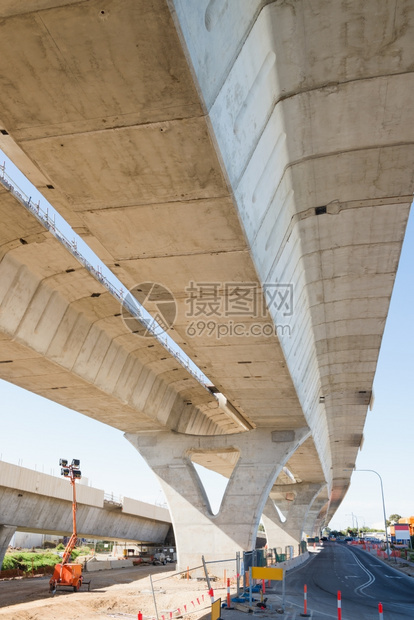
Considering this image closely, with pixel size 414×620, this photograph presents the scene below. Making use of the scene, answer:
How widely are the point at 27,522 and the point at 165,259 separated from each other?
3380 centimetres

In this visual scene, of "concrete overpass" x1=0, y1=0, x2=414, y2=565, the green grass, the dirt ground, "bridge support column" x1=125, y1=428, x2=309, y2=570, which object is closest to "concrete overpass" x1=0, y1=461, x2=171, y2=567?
the green grass

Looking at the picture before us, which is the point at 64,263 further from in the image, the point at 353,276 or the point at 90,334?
the point at 353,276

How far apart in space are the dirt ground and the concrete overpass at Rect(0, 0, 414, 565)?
7.94 metres

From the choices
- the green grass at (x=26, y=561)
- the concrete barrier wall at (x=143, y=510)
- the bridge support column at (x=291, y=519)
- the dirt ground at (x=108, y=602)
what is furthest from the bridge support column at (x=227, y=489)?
the bridge support column at (x=291, y=519)

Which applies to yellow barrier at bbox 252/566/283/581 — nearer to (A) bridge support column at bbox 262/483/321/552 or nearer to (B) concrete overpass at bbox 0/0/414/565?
(B) concrete overpass at bbox 0/0/414/565

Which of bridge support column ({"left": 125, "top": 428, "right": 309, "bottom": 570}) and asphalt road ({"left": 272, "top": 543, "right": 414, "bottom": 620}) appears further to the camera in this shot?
bridge support column ({"left": 125, "top": 428, "right": 309, "bottom": 570})

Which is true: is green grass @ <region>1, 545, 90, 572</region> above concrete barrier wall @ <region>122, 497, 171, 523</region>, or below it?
below

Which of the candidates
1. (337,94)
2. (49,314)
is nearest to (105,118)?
(337,94)

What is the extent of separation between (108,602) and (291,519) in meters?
46.2

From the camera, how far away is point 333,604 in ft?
70.7

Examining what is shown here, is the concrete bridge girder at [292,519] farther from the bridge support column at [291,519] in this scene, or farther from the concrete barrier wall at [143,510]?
the concrete barrier wall at [143,510]

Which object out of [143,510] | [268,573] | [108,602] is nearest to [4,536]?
[108,602]

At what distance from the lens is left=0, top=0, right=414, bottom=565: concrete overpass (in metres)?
7.11

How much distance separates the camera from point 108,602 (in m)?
22.5
